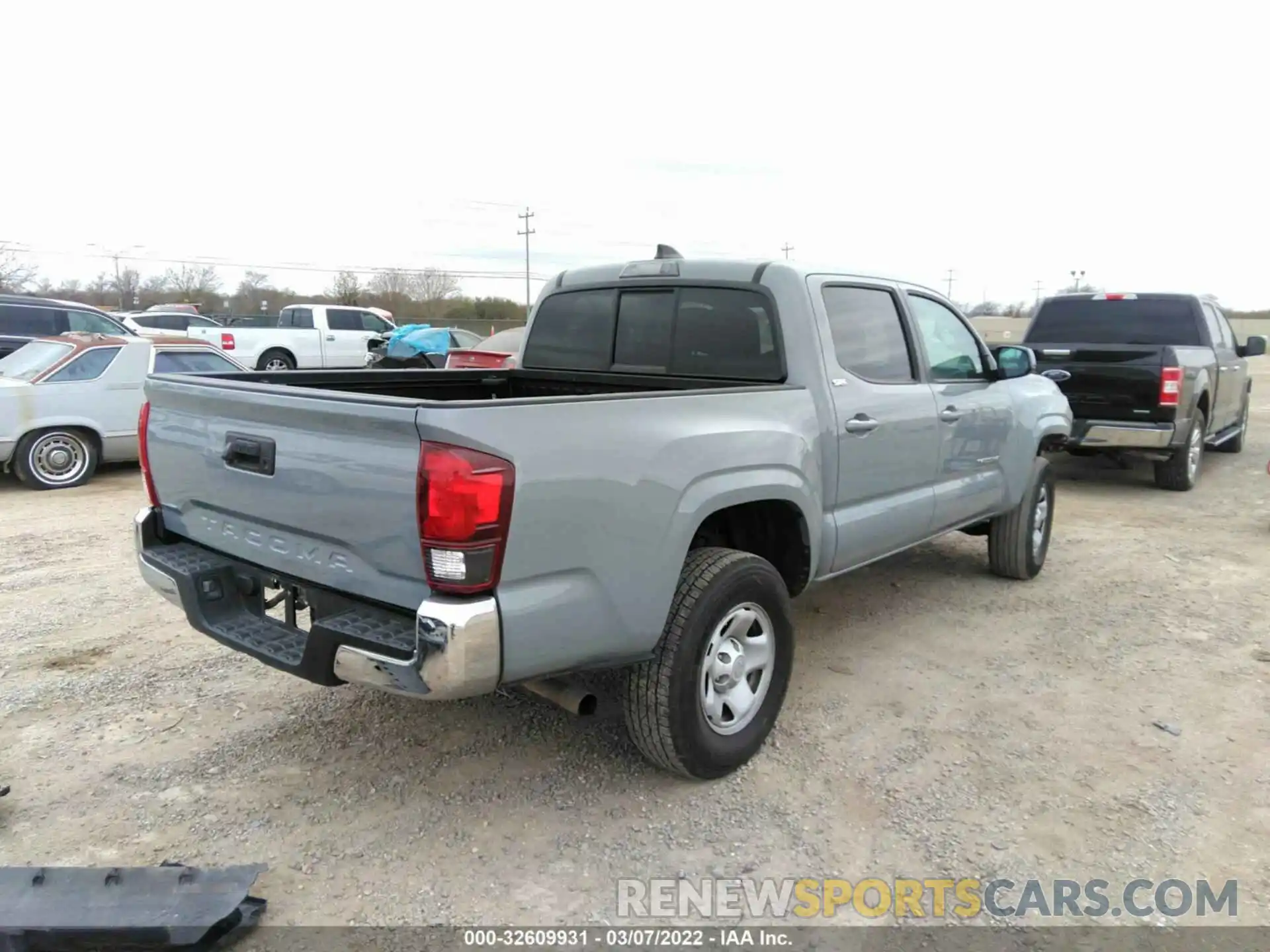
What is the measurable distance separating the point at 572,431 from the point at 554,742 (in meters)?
1.59

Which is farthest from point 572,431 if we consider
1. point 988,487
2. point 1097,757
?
point 988,487

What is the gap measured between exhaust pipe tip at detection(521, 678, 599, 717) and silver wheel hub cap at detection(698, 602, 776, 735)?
418mm

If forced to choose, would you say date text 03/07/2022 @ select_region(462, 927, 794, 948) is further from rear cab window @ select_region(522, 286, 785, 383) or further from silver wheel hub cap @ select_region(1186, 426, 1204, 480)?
silver wheel hub cap @ select_region(1186, 426, 1204, 480)

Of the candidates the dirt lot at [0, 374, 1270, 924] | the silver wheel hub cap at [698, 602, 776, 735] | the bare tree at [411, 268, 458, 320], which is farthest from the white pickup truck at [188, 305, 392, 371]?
the bare tree at [411, 268, 458, 320]

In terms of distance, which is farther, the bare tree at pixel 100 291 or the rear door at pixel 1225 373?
the bare tree at pixel 100 291

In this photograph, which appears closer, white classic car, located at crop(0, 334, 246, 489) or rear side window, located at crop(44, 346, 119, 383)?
white classic car, located at crop(0, 334, 246, 489)

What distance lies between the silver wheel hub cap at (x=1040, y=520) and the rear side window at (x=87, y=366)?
876 centimetres

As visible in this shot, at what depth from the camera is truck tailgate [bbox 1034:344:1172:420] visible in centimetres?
844

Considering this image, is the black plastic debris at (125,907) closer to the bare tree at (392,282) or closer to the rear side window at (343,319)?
the rear side window at (343,319)

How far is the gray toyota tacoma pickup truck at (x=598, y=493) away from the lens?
2.50 metres

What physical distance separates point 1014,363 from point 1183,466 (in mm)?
5091

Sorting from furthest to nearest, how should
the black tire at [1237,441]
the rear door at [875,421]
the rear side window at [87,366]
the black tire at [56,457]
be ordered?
the black tire at [1237,441] < the rear side window at [87,366] < the black tire at [56,457] < the rear door at [875,421]

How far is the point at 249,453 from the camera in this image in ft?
9.59

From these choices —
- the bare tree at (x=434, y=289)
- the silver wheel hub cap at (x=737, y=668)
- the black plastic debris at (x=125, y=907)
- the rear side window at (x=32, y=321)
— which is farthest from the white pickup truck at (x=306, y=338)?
the bare tree at (x=434, y=289)
